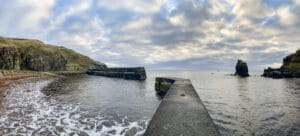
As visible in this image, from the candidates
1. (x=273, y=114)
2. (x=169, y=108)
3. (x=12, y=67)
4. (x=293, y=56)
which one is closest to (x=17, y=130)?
(x=169, y=108)

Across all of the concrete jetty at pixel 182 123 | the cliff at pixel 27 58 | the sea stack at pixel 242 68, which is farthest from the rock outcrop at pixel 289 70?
the cliff at pixel 27 58

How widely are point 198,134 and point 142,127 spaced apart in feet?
28.1

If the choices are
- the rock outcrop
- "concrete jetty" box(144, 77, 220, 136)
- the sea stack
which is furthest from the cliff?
the rock outcrop

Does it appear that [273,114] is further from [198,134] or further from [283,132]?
[198,134]

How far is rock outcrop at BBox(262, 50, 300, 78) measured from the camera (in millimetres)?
106000

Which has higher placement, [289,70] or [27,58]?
[27,58]

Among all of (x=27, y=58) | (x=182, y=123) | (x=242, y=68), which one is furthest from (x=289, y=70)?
(x=27, y=58)

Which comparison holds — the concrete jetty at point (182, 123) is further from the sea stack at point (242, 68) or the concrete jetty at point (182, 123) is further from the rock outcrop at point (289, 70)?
the sea stack at point (242, 68)

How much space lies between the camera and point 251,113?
79.0ft

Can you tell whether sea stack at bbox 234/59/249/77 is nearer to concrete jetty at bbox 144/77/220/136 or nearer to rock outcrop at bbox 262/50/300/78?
rock outcrop at bbox 262/50/300/78

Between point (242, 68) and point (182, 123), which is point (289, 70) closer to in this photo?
point (242, 68)

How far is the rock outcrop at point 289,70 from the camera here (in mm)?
106000

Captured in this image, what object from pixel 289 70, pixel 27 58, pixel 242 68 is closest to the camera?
pixel 289 70

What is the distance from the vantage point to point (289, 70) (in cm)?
11225
